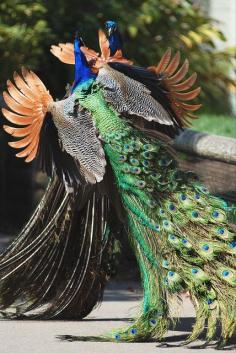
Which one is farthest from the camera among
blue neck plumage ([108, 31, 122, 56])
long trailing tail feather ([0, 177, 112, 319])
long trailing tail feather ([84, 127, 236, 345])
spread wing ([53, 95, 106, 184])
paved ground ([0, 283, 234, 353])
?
blue neck plumage ([108, 31, 122, 56])

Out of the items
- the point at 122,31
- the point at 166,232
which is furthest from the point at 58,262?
the point at 122,31

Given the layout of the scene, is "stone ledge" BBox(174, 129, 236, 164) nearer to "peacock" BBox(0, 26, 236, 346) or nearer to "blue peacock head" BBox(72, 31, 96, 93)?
"peacock" BBox(0, 26, 236, 346)

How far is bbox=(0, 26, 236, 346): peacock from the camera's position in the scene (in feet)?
18.9

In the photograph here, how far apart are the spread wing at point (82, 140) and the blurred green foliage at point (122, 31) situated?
4649mm

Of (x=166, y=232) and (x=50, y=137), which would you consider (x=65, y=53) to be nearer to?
(x=50, y=137)

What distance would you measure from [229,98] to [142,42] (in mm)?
1756

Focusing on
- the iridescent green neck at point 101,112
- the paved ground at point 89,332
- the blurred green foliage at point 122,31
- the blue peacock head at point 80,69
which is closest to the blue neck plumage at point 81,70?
the blue peacock head at point 80,69

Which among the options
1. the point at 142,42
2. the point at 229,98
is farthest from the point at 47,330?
the point at 229,98

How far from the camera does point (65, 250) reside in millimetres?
6773

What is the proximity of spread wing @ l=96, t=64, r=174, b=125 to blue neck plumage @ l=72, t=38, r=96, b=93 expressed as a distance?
0.21 ft

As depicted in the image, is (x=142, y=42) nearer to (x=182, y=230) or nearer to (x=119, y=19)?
(x=119, y=19)

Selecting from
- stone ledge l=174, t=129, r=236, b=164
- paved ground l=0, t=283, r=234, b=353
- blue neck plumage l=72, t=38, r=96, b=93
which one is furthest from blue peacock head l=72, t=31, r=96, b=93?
stone ledge l=174, t=129, r=236, b=164

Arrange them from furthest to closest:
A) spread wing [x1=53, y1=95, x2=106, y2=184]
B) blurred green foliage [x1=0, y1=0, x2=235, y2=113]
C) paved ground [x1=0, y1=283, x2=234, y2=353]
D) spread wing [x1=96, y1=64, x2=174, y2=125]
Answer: blurred green foliage [x1=0, y1=0, x2=235, y2=113] < spread wing [x1=96, y1=64, x2=174, y2=125] < spread wing [x1=53, y1=95, x2=106, y2=184] < paved ground [x1=0, y1=283, x2=234, y2=353]

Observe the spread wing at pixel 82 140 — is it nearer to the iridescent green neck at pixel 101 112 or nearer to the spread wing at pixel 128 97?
the iridescent green neck at pixel 101 112
